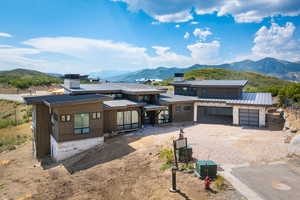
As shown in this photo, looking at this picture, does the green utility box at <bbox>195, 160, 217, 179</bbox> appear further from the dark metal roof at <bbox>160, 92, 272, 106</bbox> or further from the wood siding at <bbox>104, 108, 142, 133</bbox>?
the dark metal roof at <bbox>160, 92, 272, 106</bbox>

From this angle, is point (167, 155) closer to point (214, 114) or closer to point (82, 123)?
point (82, 123)

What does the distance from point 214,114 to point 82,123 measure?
19500mm

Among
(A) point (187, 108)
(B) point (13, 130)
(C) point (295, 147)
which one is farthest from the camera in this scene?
(B) point (13, 130)

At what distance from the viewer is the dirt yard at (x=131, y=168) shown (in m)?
9.77

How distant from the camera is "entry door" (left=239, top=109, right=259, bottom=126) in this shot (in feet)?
70.8

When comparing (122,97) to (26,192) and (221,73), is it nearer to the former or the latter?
(26,192)

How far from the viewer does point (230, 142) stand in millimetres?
15781

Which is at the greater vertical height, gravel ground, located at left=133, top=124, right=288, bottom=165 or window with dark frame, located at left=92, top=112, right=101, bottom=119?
window with dark frame, located at left=92, top=112, right=101, bottom=119

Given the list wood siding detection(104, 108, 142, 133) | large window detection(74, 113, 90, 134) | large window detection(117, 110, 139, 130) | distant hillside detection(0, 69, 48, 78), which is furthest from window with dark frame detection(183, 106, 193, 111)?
distant hillside detection(0, 69, 48, 78)

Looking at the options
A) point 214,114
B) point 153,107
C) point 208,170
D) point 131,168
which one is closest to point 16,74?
point 153,107

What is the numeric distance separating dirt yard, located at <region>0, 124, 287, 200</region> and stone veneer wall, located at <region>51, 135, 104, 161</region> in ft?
2.45

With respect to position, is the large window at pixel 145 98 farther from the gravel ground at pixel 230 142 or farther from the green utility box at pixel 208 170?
the green utility box at pixel 208 170

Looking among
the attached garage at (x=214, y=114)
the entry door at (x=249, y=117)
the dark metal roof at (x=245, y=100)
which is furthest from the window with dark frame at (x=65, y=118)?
the entry door at (x=249, y=117)

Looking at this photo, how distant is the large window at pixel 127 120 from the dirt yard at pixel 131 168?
45.6 inches
